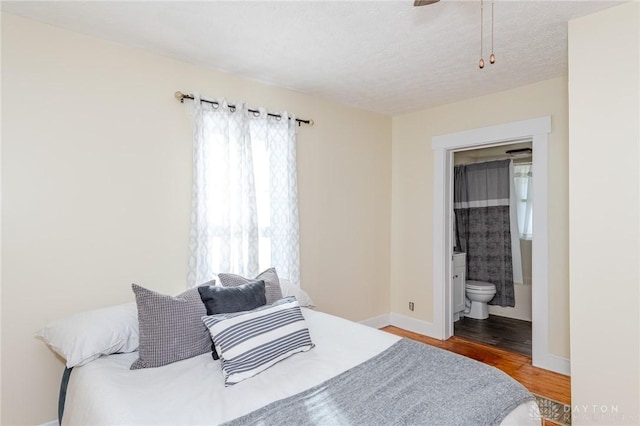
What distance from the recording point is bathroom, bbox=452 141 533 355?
15.8ft

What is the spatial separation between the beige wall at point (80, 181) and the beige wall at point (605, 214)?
95.4 inches

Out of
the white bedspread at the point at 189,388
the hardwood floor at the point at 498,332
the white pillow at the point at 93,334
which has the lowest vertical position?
the hardwood floor at the point at 498,332

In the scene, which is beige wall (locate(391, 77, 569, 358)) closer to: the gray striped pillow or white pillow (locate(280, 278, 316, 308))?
white pillow (locate(280, 278, 316, 308))

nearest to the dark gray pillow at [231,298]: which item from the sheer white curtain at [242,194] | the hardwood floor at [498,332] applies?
the sheer white curtain at [242,194]

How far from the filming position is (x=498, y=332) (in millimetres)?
4371

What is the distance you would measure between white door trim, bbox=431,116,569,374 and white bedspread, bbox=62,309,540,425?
1.95 meters

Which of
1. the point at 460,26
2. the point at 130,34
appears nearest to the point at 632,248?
→ the point at 460,26

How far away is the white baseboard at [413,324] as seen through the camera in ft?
13.5

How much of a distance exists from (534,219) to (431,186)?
1106 mm

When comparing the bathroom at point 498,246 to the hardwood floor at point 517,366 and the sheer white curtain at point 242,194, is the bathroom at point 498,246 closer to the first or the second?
the hardwood floor at point 517,366

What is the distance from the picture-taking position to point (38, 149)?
223cm

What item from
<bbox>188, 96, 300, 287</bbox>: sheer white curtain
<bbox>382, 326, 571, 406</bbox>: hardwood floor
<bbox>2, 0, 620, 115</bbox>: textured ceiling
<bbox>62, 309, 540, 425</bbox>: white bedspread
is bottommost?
<bbox>382, 326, 571, 406</bbox>: hardwood floor

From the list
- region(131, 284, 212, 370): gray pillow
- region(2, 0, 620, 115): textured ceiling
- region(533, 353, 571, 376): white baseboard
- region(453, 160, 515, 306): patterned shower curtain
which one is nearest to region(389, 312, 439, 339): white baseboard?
region(533, 353, 571, 376): white baseboard

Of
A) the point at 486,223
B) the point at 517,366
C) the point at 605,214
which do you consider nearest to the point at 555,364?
the point at 517,366
